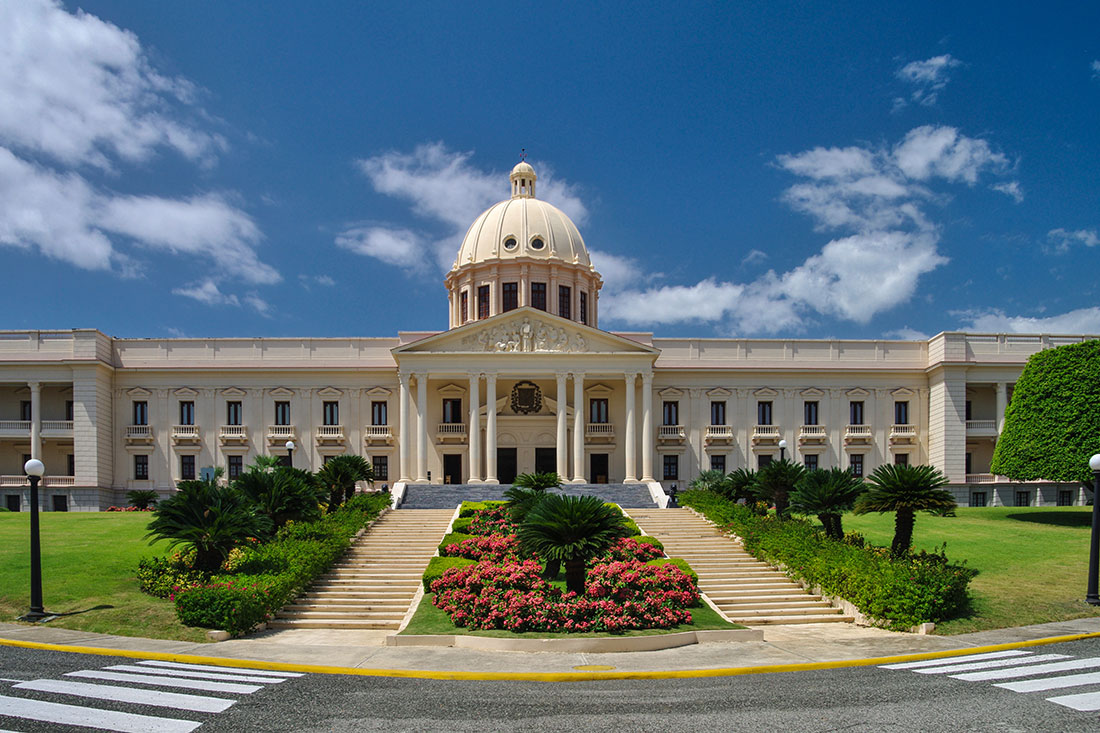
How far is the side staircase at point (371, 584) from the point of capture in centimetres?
2223

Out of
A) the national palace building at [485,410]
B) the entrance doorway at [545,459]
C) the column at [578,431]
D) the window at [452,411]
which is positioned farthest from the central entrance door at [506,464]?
the column at [578,431]

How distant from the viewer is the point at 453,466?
53406 mm

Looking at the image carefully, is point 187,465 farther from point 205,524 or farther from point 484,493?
point 205,524

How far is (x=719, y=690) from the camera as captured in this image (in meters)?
13.7

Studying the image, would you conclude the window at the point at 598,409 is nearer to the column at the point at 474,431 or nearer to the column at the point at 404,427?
the column at the point at 474,431

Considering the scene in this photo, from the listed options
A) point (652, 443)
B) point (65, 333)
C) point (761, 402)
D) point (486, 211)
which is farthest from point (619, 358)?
point (65, 333)

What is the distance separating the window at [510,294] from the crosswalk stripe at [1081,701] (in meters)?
49.5

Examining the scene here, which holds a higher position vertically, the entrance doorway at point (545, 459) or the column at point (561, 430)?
the column at point (561, 430)

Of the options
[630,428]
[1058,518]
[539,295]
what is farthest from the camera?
[539,295]

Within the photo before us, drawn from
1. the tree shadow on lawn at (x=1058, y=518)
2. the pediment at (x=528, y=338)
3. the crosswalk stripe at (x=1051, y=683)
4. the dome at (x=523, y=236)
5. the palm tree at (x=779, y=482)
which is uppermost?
the dome at (x=523, y=236)

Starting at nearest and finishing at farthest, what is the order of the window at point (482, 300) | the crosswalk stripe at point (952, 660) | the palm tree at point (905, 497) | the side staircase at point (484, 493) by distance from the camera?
the crosswalk stripe at point (952, 660) < the palm tree at point (905, 497) < the side staircase at point (484, 493) < the window at point (482, 300)

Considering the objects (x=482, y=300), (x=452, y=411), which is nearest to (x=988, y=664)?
(x=452, y=411)

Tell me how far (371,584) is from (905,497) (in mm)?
16357

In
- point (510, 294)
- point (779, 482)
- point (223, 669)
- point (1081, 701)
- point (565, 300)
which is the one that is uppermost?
point (510, 294)
